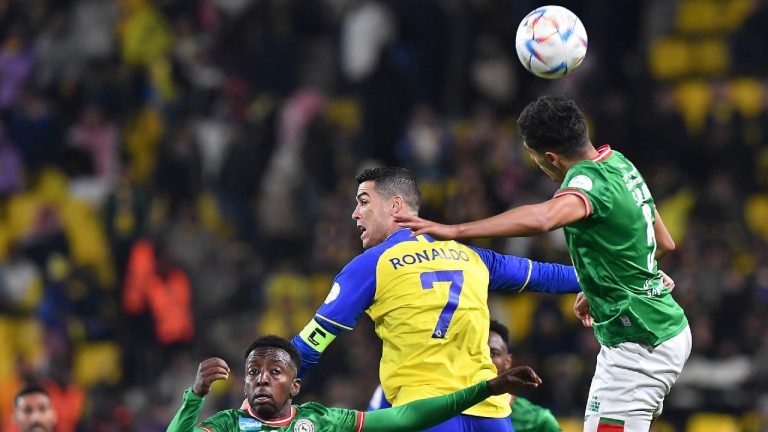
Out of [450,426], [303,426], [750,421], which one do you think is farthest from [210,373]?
[750,421]

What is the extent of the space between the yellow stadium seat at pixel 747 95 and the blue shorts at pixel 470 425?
8.70 meters

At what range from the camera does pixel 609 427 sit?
6863mm

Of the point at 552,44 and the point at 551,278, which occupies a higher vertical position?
the point at 552,44

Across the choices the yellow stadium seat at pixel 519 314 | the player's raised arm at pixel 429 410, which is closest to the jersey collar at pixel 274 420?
the player's raised arm at pixel 429 410

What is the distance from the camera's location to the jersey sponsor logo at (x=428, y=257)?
24.6 ft

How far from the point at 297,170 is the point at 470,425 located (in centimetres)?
969

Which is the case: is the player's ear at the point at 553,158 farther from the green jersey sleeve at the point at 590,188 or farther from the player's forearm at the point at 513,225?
the player's forearm at the point at 513,225

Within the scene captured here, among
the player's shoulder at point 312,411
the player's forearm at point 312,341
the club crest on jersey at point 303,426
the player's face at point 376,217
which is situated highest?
the player's face at point 376,217

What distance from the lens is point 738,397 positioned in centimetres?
1339

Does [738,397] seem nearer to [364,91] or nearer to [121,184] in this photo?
[364,91]

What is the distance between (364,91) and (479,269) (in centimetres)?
916

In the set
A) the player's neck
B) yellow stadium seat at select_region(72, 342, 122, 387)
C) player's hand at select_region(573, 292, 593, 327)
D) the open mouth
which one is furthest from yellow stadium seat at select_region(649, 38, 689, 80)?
the open mouth

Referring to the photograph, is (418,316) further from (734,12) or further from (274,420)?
(734,12)

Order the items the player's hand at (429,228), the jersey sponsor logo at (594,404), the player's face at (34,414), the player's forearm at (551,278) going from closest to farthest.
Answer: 1. the player's hand at (429,228)
2. the jersey sponsor logo at (594,404)
3. the player's forearm at (551,278)
4. the player's face at (34,414)
